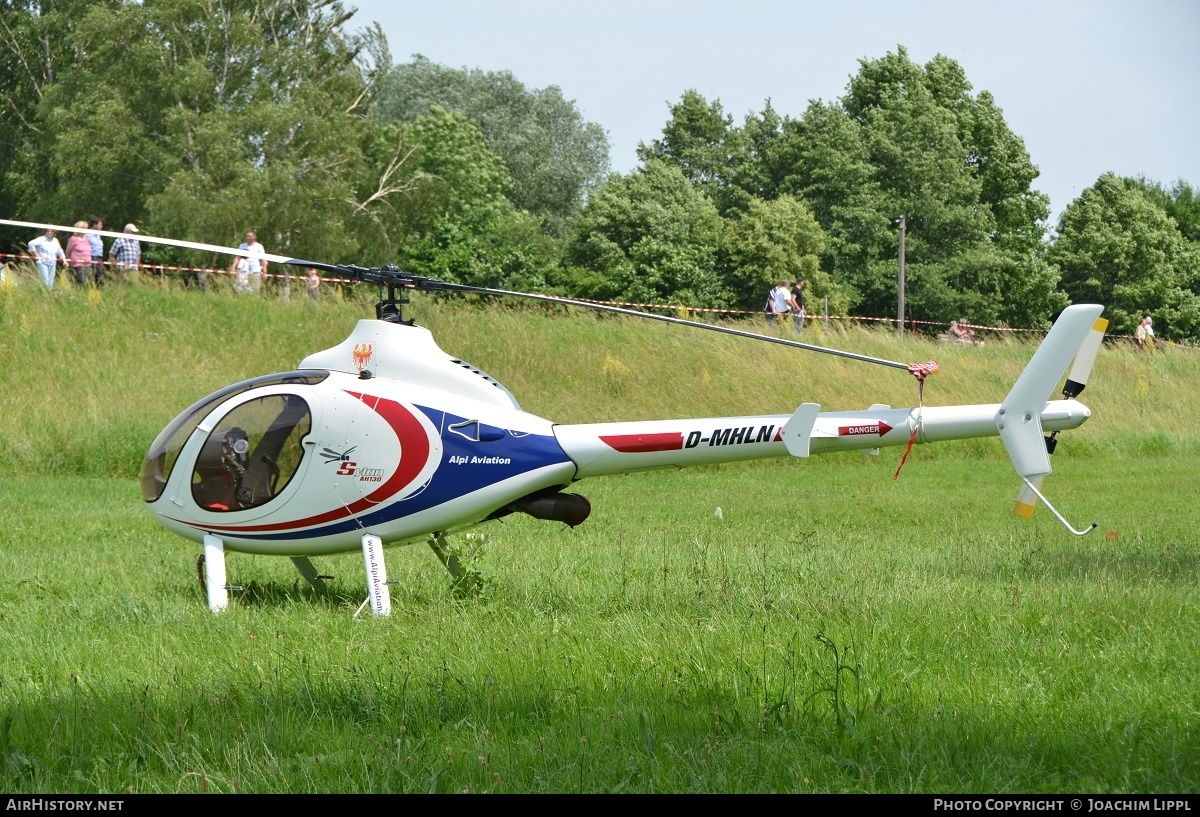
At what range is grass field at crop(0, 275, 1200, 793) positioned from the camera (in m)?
4.91

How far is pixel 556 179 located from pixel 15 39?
125ft

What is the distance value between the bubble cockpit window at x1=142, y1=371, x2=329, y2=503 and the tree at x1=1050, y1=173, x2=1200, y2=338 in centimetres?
6366

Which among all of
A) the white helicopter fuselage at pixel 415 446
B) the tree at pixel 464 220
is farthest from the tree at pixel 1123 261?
the white helicopter fuselage at pixel 415 446

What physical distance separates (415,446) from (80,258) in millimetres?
19308

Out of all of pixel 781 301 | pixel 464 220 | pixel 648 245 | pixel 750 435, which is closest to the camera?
pixel 750 435

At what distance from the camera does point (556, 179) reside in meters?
82.2

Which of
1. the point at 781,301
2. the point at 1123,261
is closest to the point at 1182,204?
the point at 1123,261

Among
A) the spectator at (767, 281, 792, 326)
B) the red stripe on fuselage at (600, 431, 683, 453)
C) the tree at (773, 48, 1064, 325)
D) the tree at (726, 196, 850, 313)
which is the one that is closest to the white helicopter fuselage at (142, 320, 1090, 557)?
the red stripe on fuselage at (600, 431, 683, 453)

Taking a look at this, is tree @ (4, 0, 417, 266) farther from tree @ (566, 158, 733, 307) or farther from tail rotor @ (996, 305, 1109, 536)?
tail rotor @ (996, 305, 1109, 536)

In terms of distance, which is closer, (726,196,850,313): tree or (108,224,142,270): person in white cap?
(108,224,142,270): person in white cap

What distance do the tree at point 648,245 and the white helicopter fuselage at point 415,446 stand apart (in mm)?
46070

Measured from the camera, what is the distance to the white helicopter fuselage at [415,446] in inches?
339

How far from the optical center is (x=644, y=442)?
8641mm

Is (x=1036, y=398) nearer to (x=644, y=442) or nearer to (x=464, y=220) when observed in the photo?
(x=644, y=442)
